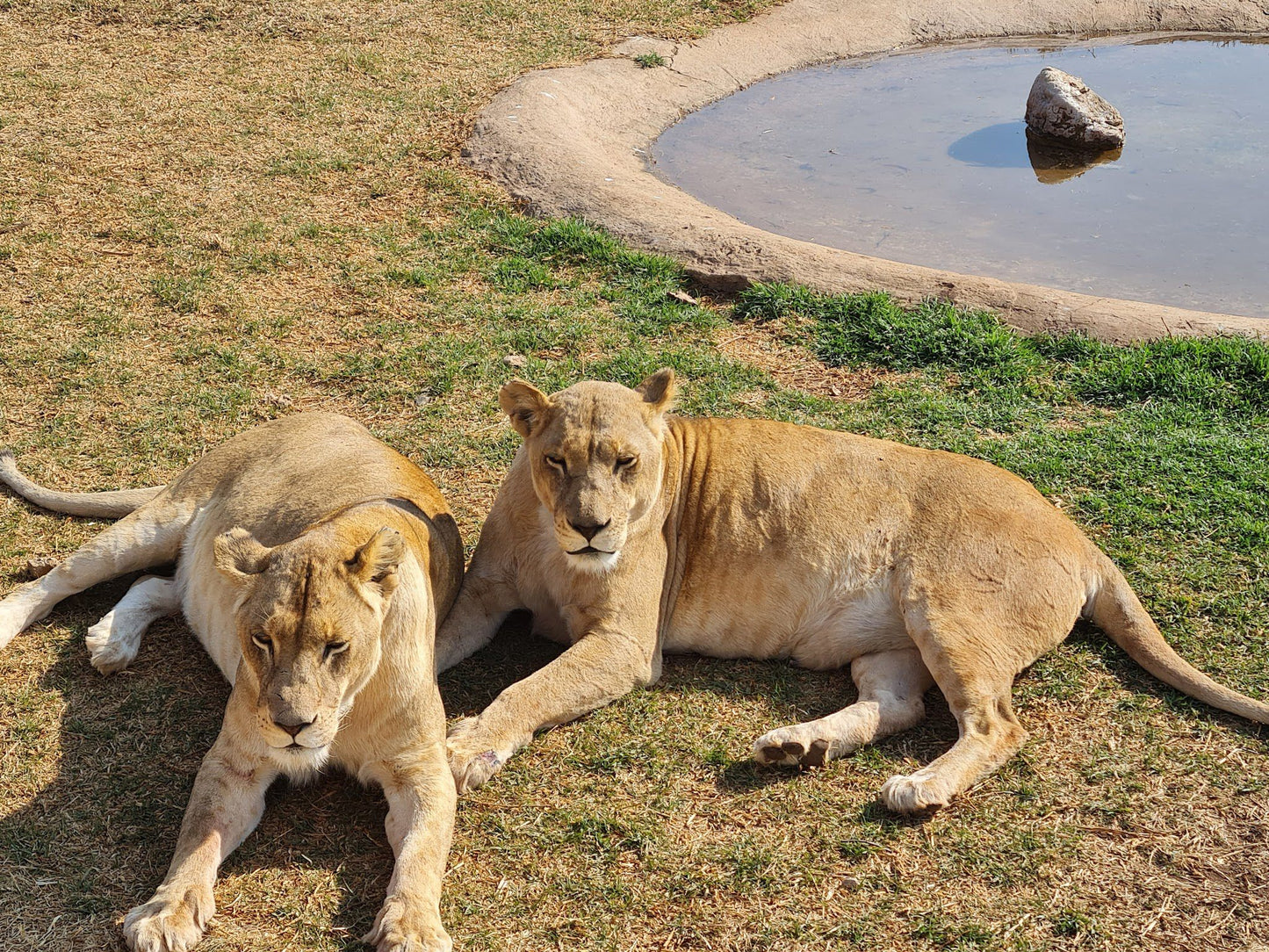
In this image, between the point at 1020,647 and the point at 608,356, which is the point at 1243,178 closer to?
the point at 608,356

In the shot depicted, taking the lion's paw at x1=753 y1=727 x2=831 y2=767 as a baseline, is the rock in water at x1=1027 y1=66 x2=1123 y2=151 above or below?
above

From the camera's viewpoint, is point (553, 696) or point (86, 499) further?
point (86, 499)

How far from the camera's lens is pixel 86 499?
5074 millimetres

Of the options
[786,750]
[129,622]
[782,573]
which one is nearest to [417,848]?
[786,750]

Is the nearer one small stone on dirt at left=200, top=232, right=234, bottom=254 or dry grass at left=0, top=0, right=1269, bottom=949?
dry grass at left=0, top=0, right=1269, bottom=949

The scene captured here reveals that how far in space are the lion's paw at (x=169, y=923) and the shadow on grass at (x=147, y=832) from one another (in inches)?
2.5

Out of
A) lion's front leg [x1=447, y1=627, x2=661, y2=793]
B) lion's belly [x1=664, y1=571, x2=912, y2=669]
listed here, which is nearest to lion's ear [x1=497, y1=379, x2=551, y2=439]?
lion's front leg [x1=447, y1=627, x2=661, y2=793]

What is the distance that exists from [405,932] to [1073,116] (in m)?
9.86

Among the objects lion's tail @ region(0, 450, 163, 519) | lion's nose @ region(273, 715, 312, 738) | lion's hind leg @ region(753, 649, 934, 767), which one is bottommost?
lion's hind leg @ region(753, 649, 934, 767)

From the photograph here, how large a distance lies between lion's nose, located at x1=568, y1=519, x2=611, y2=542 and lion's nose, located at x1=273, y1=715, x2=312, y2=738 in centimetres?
124

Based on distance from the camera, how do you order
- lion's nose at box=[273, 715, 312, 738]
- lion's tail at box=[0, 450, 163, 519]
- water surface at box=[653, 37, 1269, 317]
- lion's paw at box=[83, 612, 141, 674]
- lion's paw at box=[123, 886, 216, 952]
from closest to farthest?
lion's nose at box=[273, 715, 312, 738]
lion's paw at box=[123, 886, 216, 952]
lion's paw at box=[83, 612, 141, 674]
lion's tail at box=[0, 450, 163, 519]
water surface at box=[653, 37, 1269, 317]

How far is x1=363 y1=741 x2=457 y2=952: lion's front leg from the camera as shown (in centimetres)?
326

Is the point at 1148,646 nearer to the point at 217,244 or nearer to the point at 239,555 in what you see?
the point at 239,555

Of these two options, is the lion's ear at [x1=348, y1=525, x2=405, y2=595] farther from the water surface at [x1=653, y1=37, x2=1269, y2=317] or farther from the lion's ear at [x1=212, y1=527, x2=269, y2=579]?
the water surface at [x1=653, y1=37, x2=1269, y2=317]
